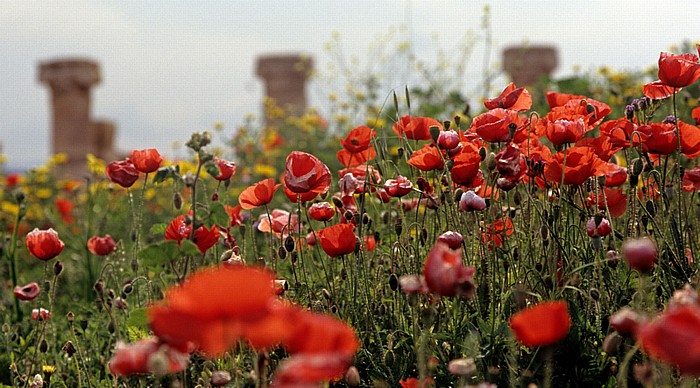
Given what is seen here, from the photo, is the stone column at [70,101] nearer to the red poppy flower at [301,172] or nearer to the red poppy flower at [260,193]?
the red poppy flower at [260,193]

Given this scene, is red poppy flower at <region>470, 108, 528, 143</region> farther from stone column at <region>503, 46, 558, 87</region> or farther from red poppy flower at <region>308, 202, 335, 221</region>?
stone column at <region>503, 46, 558, 87</region>

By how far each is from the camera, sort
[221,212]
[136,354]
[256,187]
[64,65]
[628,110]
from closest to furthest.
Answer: [136,354], [221,212], [256,187], [628,110], [64,65]

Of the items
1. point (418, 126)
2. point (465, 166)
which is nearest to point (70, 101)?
point (418, 126)

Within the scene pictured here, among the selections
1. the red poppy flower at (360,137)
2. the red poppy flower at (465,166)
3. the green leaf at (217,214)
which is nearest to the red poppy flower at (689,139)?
the red poppy flower at (465,166)

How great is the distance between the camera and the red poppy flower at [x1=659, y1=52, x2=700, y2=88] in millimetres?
1691

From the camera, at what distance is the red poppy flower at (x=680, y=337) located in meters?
0.77

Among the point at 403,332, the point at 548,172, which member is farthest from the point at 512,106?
the point at 403,332

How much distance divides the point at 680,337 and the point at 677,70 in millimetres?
1082

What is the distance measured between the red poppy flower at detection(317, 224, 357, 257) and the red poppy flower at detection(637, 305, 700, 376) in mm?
867

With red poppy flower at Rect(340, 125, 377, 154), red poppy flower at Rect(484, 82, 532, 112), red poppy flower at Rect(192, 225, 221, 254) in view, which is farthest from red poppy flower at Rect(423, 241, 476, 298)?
red poppy flower at Rect(340, 125, 377, 154)

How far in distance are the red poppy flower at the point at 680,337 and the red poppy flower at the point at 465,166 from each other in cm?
95

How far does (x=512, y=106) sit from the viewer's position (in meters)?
1.88

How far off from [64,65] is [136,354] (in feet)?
49.2

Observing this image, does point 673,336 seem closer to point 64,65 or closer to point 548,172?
point 548,172
